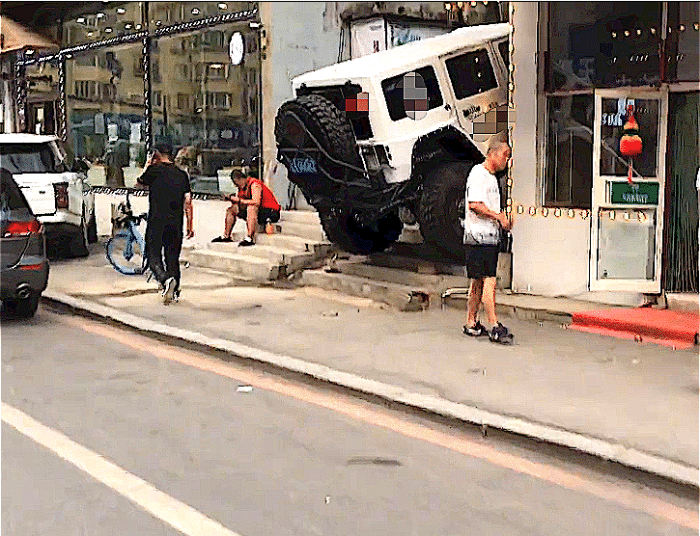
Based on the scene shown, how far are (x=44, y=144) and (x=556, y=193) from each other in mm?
8080

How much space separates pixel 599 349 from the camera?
27.6ft

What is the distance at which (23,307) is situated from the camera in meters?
10.5

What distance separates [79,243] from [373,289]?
6101mm

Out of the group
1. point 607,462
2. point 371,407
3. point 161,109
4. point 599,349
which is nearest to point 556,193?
point 599,349

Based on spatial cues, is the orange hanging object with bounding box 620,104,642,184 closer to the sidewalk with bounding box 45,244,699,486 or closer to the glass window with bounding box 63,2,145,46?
the sidewalk with bounding box 45,244,699,486

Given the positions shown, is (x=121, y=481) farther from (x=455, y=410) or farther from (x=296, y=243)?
(x=296, y=243)

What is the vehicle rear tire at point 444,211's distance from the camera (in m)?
10.9

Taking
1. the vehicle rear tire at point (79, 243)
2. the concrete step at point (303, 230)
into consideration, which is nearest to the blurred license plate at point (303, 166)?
the concrete step at point (303, 230)

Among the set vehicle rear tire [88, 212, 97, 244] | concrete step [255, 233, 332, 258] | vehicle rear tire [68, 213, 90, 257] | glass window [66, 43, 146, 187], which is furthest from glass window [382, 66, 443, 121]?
glass window [66, 43, 146, 187]

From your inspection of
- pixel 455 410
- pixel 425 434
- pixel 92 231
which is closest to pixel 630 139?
pixel 455 410

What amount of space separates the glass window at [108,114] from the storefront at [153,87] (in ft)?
0.07

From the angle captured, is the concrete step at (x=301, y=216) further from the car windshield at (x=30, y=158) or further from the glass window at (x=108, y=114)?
the glass window at (x=108, y=114)

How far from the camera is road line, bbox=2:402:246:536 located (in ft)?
15.4

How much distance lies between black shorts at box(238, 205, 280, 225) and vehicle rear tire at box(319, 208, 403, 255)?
152 centimetres
